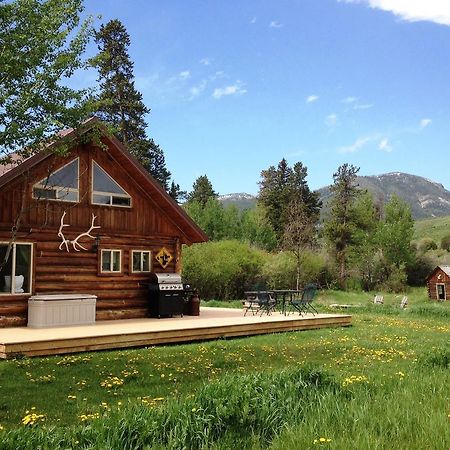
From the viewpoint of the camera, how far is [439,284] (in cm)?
3834

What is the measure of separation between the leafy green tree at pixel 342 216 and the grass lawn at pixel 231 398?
32.7 meters

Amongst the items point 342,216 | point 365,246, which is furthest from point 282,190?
point 365,246

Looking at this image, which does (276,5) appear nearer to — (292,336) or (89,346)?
(292,336)

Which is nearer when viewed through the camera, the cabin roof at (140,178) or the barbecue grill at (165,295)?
the cabin roof at (140,178)

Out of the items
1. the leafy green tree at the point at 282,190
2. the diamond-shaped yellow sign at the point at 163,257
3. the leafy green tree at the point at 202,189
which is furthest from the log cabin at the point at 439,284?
the diamond-shaped yellow sign at the point at 163,257

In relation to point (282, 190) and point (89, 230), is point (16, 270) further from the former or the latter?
point (282, 190)

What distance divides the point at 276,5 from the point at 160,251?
23.5ft

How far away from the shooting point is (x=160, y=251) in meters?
16.2

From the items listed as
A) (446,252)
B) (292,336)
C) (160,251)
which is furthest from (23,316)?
(446,252)

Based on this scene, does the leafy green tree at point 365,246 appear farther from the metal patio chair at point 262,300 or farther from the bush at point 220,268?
the metal patio chair at point 262,300

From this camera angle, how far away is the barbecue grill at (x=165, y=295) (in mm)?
15469

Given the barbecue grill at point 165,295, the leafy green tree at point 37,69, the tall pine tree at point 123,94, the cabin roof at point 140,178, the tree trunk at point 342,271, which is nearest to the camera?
the leafy green tree at point 37,69

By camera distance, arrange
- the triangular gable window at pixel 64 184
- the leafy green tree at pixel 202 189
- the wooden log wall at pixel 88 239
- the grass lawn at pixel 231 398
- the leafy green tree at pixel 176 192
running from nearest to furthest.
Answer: the grass lawn at pixel 231 398, the wooden log wall at pixel 88 239, the triangular gable window at pixel 64 184, the leafy green tree at pixel 176 192, the leafy green tree at pixel 202 189

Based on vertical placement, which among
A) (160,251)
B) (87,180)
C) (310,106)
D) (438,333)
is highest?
(310,106)
